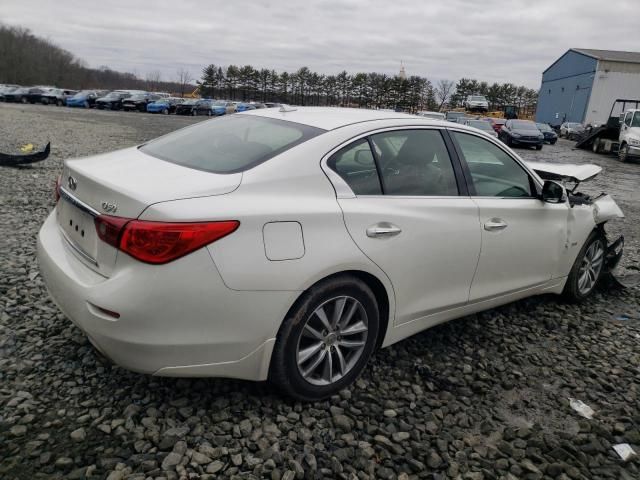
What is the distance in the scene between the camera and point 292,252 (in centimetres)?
232

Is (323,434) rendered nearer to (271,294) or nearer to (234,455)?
(234,455)

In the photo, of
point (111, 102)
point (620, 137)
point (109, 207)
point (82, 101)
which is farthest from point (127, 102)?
point (109, 207)

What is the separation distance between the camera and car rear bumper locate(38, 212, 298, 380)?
2.12 m

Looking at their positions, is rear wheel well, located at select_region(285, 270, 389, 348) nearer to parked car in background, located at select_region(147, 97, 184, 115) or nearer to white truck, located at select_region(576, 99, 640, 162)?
white truck, located at select_region(576, 99, 640, 162)

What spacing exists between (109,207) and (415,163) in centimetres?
181

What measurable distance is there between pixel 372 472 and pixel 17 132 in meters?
19.7

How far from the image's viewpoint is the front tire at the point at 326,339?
2.44 m

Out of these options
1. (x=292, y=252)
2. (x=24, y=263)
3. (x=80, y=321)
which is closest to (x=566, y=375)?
(x=292, y=252)

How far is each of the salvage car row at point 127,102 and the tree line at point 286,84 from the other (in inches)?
1257

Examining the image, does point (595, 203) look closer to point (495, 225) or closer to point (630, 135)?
point (495, 225)

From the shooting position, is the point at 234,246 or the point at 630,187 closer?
the point at 234,246

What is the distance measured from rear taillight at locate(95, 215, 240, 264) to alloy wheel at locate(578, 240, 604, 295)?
346 centimetres

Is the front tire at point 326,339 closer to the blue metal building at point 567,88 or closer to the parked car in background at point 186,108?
the parked car in background at point 186,108

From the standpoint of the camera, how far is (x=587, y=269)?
438 cm
